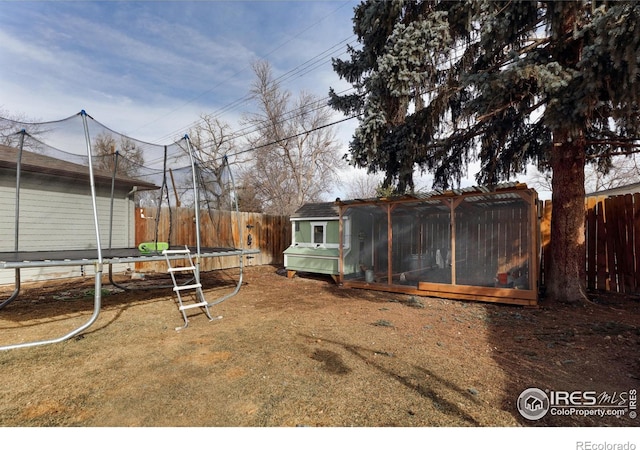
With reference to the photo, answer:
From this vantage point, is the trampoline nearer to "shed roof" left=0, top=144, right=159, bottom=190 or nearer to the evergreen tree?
"shed roof" left=0, top=144, right=159, bottom=190

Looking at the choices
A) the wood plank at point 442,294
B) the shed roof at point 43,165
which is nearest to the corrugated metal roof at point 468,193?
the wood plank at point 442,294

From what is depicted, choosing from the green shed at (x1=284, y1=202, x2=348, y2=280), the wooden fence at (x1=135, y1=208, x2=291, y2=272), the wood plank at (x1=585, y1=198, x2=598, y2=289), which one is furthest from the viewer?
the green shed at (x1=284, y1=202, x2=348, y2=280)

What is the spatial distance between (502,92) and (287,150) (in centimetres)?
1439

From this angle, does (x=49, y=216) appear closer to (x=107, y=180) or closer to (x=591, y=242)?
(x=107, y=180)

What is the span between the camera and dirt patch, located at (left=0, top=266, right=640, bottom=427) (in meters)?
2.12

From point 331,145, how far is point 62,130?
15.3 meters

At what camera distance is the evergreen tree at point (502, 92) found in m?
3.61

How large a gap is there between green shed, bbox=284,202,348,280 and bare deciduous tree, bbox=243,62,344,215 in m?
8.90

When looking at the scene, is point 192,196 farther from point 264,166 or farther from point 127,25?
point 264,166

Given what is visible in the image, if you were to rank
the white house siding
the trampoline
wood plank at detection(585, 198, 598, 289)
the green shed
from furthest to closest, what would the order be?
the green shed → wood plank at detection(585, 198, 598, 289) → the white house siding → the trampoline

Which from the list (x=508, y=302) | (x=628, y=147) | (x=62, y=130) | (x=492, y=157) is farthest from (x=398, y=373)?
(x=628, y=147)

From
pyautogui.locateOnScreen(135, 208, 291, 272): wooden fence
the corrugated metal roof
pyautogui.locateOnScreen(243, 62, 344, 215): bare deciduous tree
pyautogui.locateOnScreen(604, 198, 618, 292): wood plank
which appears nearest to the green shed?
the corrugated metal roof

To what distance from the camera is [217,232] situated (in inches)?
255

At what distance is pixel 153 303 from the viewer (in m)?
5.66
